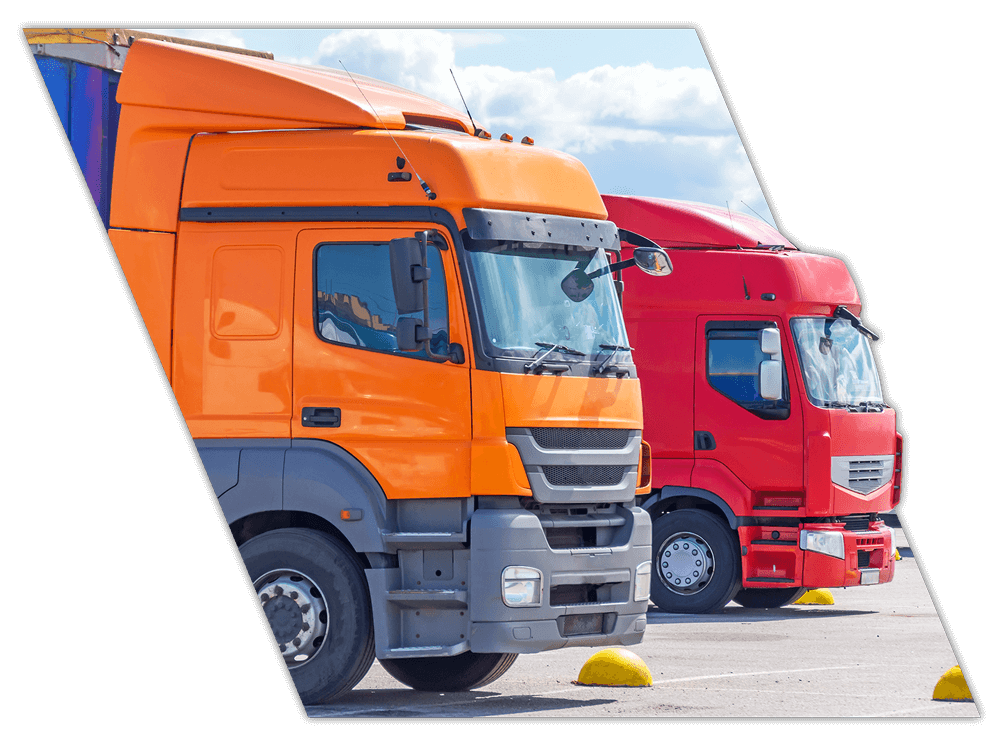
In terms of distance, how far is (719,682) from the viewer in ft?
32.1

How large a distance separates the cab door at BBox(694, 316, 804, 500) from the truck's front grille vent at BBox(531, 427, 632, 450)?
5.27m

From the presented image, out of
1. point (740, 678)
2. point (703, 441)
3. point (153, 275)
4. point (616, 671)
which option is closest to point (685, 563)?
point (703, 441)

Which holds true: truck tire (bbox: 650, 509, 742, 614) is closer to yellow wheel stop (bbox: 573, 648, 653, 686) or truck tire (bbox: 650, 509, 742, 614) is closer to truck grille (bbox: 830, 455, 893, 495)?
truck grille (bbox: 830, 455, 893, 495)

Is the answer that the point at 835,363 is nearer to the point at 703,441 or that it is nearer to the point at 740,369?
the point at 740,369

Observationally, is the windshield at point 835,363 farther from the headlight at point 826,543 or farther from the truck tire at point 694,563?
the truck tire at point 694,563

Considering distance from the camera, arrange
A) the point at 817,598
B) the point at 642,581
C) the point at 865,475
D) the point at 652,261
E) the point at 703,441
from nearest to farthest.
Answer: the point at 642,581 < the point at 652,261 < the point at 865,475 < the point at 703,441 < the point at 817,598

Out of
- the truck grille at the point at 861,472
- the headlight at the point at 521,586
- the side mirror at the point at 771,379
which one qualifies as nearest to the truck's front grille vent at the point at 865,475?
the truck grille at the point at 861,472

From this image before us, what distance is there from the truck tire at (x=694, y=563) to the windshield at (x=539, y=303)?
5411 millimetres

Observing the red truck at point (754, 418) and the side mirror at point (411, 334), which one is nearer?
the side mirror at point (411, 334)

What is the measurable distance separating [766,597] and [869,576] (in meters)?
1.60

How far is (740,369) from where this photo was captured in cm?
1420

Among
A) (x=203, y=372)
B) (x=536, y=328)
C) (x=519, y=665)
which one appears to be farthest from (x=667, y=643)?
(x=203, y=372)

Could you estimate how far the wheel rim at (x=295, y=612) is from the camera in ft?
27.4

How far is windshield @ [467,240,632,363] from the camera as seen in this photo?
842 cm
